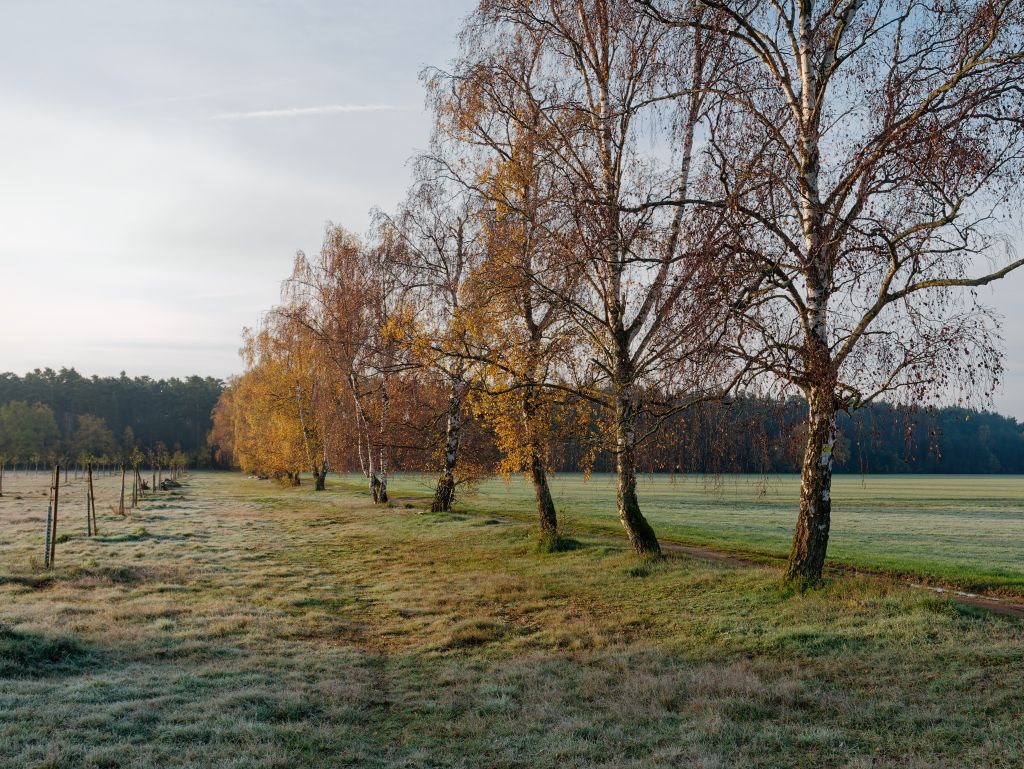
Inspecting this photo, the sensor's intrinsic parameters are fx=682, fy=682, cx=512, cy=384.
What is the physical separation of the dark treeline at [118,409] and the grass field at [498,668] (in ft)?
343

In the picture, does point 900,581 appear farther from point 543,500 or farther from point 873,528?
point 873,528

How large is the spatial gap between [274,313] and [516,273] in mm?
35603

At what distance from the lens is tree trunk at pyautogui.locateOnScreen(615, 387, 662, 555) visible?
1406 centimetres

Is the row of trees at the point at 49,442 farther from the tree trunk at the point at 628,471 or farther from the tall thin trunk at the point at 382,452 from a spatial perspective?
the tree trunk at the point at 628,471

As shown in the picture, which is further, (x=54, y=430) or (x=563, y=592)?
(x=54, y=430)

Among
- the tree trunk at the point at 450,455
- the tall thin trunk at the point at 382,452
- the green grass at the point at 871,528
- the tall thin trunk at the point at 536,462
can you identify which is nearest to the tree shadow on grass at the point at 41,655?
the green grass at the point at 871,528

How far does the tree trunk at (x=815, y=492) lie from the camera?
10094 millimetres

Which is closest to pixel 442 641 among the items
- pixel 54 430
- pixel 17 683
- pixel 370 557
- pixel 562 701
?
pixel 562 701

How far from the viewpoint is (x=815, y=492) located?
10.5m

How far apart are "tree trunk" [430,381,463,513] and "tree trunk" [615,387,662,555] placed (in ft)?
22.8

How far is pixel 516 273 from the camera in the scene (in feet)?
46.9

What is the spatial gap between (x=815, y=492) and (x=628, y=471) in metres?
4.75

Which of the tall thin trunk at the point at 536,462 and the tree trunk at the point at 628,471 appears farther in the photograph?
the tall thin trunk at the point at 536,462

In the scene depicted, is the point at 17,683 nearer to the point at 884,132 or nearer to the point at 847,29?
the point at 884,132
